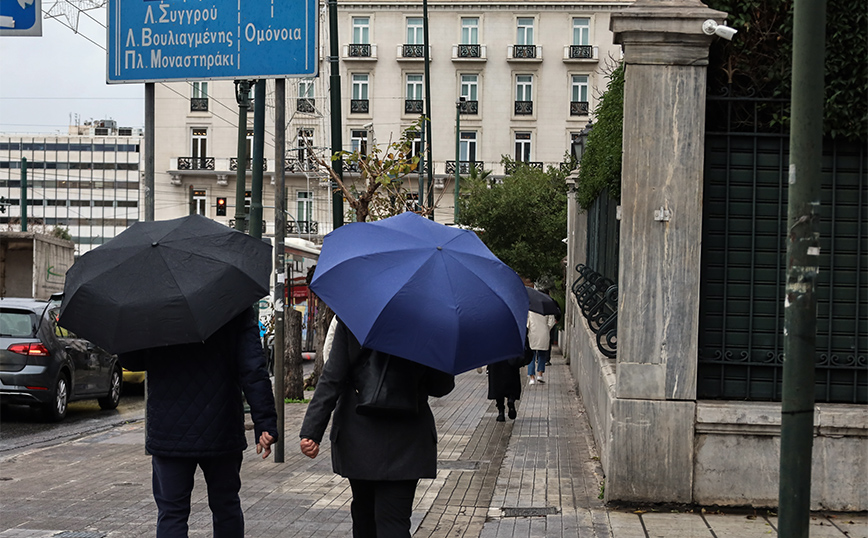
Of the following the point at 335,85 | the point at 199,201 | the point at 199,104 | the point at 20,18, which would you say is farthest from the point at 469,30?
the point at 20,18

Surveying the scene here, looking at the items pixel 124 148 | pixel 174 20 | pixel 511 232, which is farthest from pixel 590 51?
pixel 124 148

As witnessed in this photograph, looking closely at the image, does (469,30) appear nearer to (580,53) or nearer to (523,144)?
(580,53)

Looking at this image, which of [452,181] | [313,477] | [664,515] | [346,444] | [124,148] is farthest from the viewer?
[124,148]

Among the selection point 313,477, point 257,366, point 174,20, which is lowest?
point 313,477

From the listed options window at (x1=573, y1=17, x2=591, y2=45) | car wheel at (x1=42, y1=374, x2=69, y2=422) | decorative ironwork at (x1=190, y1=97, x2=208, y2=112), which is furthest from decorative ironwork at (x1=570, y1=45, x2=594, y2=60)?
car wheel at (x1=42, y1=374, x2=69, y2=422)

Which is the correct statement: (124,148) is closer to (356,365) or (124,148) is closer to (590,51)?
(590,51)

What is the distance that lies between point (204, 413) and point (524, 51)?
53733 millimetres

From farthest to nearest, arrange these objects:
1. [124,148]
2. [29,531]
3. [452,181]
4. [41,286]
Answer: [124,148], [452,181], [41,286], [29,531]

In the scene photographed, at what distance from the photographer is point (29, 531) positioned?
7062 mm

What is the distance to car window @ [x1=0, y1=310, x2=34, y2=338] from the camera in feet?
46.1

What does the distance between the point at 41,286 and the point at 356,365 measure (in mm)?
20976

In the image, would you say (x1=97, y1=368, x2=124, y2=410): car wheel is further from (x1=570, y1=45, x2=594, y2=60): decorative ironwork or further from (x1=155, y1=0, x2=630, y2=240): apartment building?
(x1=570, y1=45, x2=594, y2=60): decorative ironwork

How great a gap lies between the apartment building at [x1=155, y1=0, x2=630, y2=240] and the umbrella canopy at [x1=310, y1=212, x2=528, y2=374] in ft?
170

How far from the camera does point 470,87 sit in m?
57.5
